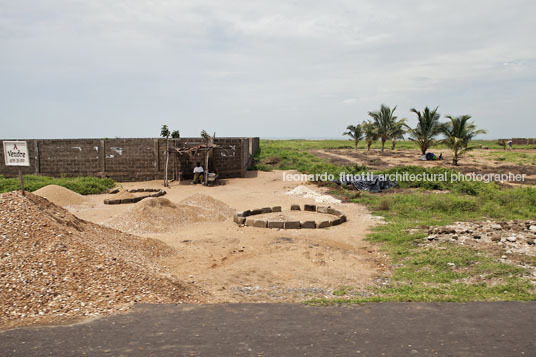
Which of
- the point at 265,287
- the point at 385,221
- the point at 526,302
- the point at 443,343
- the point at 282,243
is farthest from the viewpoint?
the point at 385,221

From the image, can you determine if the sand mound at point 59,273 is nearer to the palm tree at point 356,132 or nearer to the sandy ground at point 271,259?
the sandy ground at point 271,259

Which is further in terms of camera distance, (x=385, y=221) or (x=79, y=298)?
(x=385, y=221)

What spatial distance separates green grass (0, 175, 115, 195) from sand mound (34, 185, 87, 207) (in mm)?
2448

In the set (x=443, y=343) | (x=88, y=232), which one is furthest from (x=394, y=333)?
(x=88, y=232)

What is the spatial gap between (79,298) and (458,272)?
6123 mm

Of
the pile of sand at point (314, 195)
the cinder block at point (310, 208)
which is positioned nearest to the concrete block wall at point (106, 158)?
the pile of sand at point (314, 195)

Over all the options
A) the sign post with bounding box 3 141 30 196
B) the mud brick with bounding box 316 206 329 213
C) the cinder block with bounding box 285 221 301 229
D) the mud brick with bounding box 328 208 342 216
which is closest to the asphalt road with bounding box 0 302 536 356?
the sign post with bounding box 3 141 30 196

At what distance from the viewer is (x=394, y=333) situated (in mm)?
4062

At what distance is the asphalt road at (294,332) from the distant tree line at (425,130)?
26.3 m

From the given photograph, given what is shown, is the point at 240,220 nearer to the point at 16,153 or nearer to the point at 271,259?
the point at 271,259

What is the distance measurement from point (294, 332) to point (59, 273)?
3.55 meters

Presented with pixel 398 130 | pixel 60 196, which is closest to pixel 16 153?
pixel 60 196

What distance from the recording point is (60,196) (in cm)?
1429

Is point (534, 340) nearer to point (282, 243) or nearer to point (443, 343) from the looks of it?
point (443, 343)
